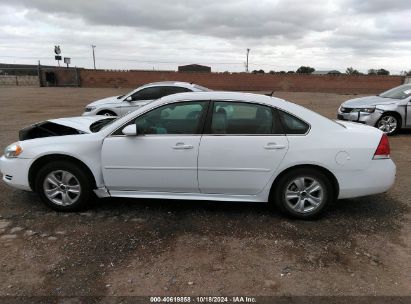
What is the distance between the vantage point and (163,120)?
4.46 metres

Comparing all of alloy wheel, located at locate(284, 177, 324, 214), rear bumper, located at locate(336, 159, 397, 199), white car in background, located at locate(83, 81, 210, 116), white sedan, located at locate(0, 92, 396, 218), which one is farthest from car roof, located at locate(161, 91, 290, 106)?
white car in background, located at locate(83, 81, 210, 116)

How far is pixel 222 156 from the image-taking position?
14.1 feet

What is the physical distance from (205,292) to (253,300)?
389mm

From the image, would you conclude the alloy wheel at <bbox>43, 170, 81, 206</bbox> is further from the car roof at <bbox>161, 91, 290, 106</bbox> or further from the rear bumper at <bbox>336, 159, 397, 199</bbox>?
the rear bumper at <bbox>336, 159, 397, 199</bbox>

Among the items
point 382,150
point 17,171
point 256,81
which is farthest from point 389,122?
point 256,81

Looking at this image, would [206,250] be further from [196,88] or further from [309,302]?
[196,88]

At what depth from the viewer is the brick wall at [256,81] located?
38.2 metres

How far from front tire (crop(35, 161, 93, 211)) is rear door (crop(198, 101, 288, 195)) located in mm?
1407

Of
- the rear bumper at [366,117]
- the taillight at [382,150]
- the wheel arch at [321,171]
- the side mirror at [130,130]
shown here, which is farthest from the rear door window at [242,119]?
the rear bumper at [366,117]

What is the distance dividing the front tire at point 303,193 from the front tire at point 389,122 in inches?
269

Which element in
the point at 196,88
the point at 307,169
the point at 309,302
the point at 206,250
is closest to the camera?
the point at 309,302

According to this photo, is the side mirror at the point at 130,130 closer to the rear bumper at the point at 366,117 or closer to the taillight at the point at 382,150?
the taillight at the point at 382,150

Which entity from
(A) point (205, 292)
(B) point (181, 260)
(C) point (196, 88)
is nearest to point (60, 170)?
(B) point (181, 260)

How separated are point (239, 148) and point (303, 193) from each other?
0.91 m
